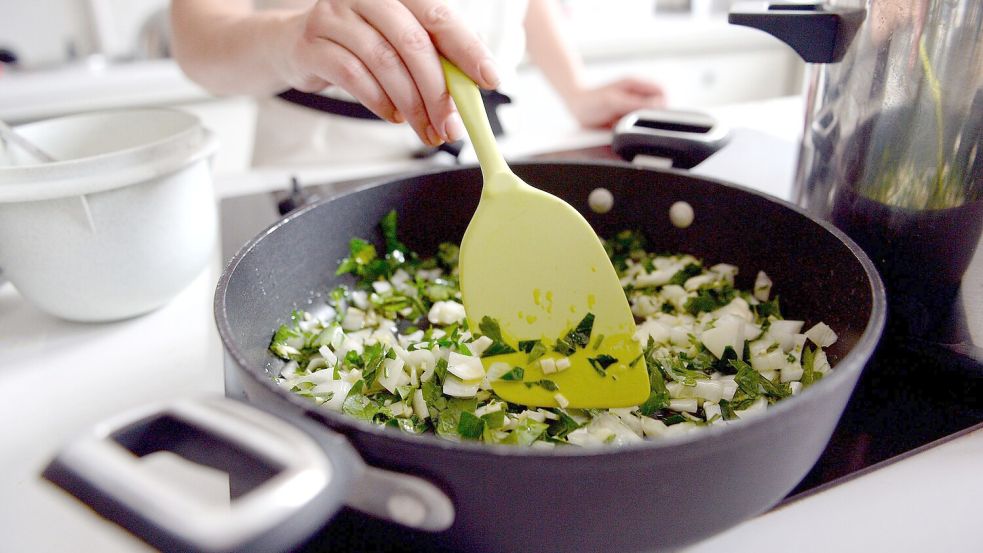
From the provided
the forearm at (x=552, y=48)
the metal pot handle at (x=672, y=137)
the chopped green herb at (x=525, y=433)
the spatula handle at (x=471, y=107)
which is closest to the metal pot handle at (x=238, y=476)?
the chopped green herb at (x=525, y=433)

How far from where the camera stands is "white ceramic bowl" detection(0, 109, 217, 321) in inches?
27.2

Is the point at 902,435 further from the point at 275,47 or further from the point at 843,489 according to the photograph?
the point at 275,47

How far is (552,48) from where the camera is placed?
5.68 ft

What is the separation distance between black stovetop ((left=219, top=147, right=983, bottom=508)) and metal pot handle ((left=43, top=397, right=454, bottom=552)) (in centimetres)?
21

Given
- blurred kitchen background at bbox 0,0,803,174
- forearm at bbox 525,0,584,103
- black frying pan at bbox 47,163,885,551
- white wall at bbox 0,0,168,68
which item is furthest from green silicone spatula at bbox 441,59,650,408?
white wall at bbox 0,0,168,68

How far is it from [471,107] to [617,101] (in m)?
0.87

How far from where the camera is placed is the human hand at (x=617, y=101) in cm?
147

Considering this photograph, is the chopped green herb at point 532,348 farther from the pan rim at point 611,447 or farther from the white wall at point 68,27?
the white wall at point 68,27

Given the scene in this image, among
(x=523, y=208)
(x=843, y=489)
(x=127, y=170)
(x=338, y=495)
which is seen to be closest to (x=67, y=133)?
(x=127, y=170)

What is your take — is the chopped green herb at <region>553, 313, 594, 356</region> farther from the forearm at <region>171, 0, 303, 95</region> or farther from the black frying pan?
the forearm at <region>171, 0, 303, 95</region>

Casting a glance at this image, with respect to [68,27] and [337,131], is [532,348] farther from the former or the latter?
[68,27]

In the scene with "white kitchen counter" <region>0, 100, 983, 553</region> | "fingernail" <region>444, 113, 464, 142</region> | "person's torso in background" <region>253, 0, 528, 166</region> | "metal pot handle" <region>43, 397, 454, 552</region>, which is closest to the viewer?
"metal pot handle" <region>43, 397, 454, 552</region>

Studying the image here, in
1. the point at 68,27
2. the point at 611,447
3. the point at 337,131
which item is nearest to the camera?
the point at 611,447

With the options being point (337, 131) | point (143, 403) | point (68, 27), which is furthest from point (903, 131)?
point (68, 27)
